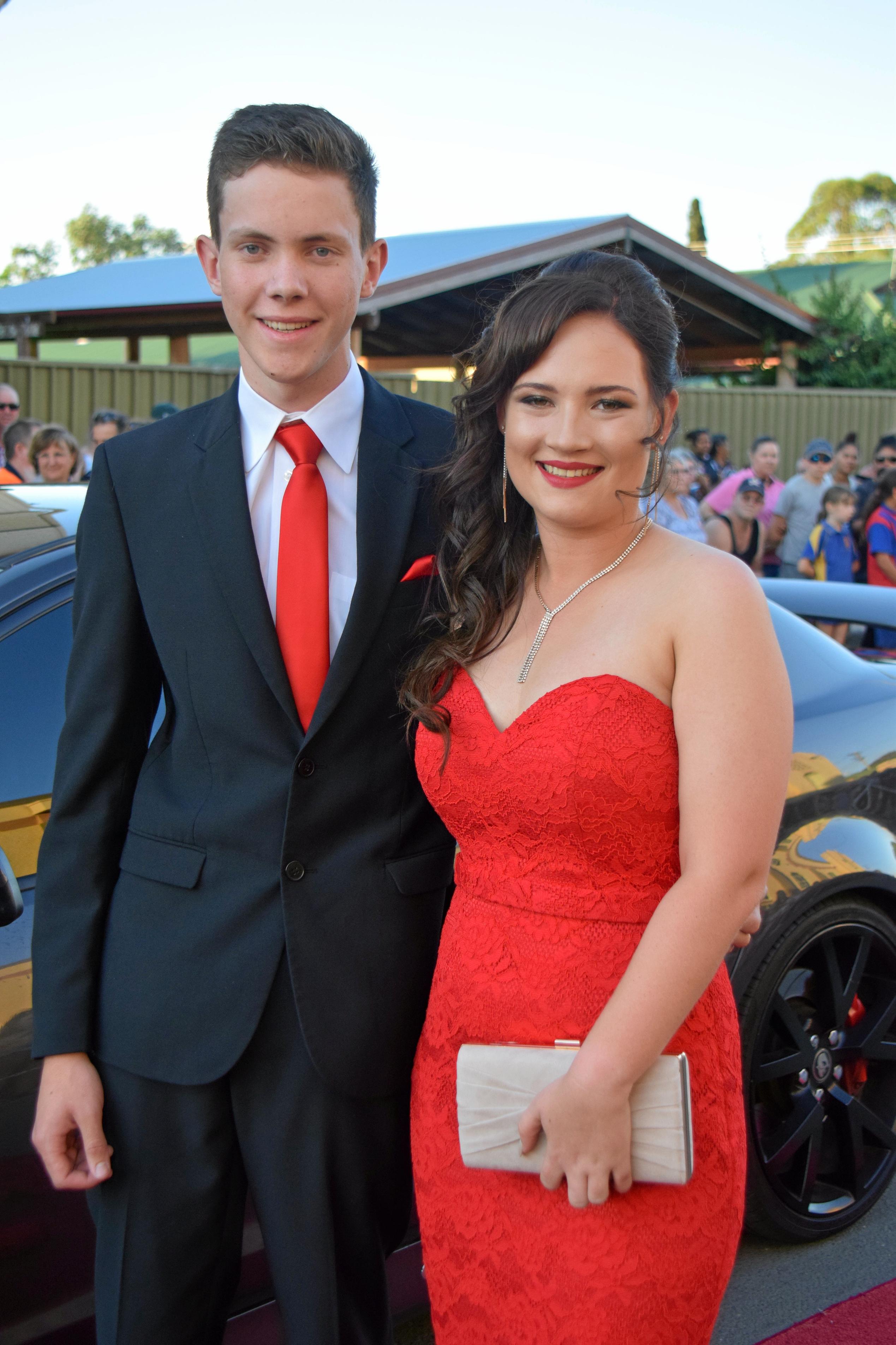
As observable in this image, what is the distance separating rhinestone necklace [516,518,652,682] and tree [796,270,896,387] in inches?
744

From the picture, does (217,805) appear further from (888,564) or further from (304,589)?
(888,564)

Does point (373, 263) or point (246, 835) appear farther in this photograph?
point (373, 263)

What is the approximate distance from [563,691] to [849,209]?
78.8m

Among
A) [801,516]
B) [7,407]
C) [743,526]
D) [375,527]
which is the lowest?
[375,527]

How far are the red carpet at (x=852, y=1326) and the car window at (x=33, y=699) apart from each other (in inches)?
76.1

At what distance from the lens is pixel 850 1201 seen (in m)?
2.98

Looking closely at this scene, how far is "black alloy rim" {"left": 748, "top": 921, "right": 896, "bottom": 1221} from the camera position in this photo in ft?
9.27

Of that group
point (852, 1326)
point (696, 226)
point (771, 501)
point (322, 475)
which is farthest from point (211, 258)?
point (696, 226)

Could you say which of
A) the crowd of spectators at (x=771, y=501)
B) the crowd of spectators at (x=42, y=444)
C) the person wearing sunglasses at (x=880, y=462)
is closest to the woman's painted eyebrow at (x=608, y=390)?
the crowd of spectators at (x=42, y=444)

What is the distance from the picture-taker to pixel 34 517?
2.49 m

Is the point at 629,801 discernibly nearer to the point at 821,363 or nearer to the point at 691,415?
the point at 691,415

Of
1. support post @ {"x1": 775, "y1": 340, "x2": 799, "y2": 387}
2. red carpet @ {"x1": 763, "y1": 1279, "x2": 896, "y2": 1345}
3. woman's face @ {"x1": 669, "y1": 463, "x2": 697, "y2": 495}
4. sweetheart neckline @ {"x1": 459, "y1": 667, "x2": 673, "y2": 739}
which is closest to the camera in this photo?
sweetheart neckline @ {"x1": 459, "y1": 667, "x2": 673, "y2": 739}

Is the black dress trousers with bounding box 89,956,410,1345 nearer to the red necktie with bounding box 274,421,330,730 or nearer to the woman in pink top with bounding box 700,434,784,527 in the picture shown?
the red necktie with bounding box 274,421,330,730

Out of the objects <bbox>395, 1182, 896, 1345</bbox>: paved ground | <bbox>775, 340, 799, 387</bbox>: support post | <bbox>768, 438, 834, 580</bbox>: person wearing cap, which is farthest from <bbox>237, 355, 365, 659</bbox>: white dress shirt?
<bbox>775, 340, 799, 387</bbox>: support post
